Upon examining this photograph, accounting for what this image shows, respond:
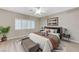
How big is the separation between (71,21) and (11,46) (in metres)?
1.14

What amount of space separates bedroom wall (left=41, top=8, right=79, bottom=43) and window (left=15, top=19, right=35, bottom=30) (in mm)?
455

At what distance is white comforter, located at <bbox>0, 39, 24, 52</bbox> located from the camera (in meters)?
1.40

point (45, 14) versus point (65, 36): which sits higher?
point (45, 14)

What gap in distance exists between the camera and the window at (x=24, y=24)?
1.51 m

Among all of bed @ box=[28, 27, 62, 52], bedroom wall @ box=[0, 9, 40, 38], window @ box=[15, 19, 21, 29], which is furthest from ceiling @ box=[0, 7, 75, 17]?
bed @ box=[28, 27, 62, 52]

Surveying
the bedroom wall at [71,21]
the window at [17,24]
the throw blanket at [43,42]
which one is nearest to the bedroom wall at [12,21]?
the window at [17,24]

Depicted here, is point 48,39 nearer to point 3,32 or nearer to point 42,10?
point 42,10

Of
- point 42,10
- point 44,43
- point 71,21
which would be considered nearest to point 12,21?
point 42,10

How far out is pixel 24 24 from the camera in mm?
1555

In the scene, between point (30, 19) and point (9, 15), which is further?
point (30, 19)
